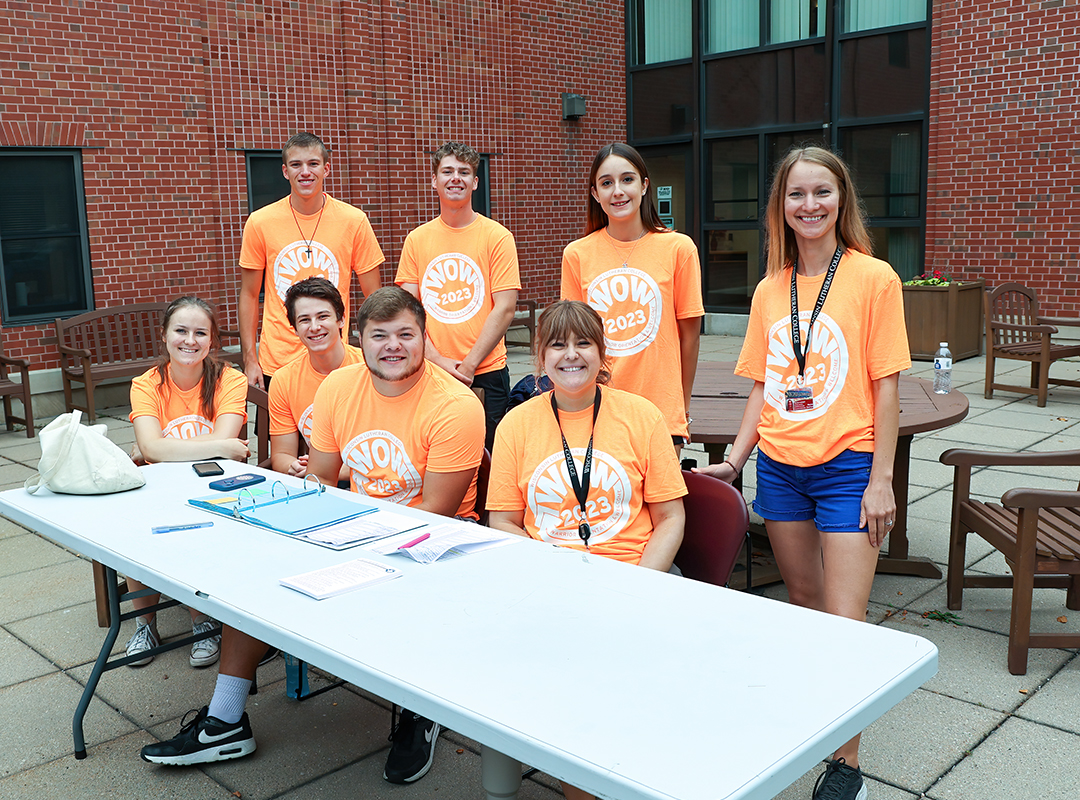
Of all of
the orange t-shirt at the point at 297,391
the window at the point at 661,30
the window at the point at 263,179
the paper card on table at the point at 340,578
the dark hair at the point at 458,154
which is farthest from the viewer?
the window at the point at 661,30

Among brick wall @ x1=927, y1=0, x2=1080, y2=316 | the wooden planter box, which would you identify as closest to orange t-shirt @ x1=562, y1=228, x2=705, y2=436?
the wooden planter box

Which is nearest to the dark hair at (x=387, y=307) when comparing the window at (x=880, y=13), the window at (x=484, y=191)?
the window at (x=484, y=191)

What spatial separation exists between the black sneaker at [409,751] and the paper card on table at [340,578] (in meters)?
0.66

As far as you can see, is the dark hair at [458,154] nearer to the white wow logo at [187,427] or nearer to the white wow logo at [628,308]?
the white wow logo at [628,308]

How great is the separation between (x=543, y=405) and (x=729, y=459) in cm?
62

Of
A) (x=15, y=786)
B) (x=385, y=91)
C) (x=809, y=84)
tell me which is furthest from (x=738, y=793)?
(x=809, y=84)

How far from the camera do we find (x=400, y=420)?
340 centimetres

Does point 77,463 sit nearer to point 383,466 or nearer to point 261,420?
point 383,466

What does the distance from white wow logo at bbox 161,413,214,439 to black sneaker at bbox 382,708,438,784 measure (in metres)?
1.78

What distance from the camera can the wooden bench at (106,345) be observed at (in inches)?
354

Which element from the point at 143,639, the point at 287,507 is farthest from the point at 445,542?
the point at 143,639

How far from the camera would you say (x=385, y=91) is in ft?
38.2

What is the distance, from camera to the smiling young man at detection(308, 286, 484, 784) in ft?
10.9

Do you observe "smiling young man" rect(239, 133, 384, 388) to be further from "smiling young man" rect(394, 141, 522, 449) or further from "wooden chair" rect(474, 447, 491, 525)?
"wooden chair" rect(474, 447, 491, 525)
